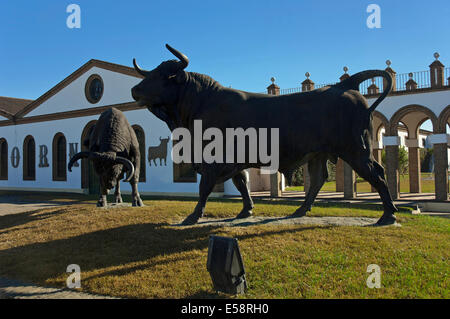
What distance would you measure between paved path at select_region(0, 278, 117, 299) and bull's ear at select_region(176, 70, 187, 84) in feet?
11.4

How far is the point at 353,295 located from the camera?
373 cm

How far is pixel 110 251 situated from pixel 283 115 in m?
3.45

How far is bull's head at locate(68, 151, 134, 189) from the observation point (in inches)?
329

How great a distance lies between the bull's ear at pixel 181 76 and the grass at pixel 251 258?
245cm

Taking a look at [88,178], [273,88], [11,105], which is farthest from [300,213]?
[11,105]

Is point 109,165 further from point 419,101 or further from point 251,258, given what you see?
point 419,101

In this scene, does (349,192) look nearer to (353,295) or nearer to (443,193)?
(443,193)

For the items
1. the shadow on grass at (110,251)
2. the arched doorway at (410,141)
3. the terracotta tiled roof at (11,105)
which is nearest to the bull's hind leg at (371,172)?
the shadow on grass at (110,251)

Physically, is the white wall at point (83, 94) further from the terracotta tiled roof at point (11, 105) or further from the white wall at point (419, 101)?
the white wall at point (419, 101)

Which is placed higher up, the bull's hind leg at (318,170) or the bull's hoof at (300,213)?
the bull's hind leg at (318,170)

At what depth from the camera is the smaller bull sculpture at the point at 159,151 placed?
20484 mm

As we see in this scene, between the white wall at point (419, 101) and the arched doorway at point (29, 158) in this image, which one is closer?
the white wall at point (419, 101)

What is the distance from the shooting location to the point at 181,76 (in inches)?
236
